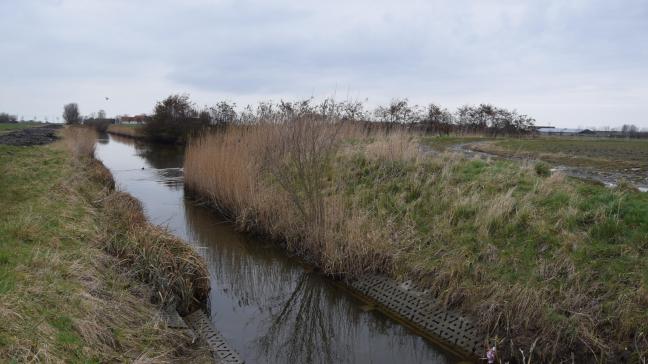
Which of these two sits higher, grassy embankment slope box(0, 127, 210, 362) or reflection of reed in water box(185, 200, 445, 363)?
grassy embankment slope box(0, 127, 210, 362)

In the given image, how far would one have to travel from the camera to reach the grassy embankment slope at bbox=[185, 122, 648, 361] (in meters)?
4.28

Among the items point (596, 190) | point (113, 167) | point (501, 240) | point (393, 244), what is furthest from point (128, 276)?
point (113, 167)

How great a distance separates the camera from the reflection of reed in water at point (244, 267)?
650 cm

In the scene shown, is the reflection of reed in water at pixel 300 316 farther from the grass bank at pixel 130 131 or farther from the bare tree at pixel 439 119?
the grass bank at pixel 130 131

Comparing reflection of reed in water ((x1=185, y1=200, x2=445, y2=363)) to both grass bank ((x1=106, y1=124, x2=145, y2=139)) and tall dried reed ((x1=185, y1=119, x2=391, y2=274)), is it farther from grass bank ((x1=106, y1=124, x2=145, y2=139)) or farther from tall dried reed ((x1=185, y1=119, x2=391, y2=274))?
grass bank ((x1=106, y1=124, x2=145, y2=139))

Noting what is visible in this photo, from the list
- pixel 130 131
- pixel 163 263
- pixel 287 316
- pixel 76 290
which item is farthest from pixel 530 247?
pixel 130 131

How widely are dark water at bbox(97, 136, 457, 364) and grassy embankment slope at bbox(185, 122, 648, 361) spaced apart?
53cm

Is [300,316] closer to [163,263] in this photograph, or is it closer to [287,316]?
Answer: [287,316]

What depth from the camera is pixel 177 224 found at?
33.4 ft

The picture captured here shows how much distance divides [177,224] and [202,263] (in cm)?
465

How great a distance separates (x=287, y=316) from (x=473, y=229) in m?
3.06

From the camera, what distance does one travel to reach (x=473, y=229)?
6.41 m

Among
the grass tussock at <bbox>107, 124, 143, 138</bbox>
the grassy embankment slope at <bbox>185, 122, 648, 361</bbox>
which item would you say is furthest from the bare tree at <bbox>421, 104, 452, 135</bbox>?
the grass tussock at <bbox>107, 124, 143, 138</bbox>

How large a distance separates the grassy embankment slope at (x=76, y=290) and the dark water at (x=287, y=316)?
3.30 ft
